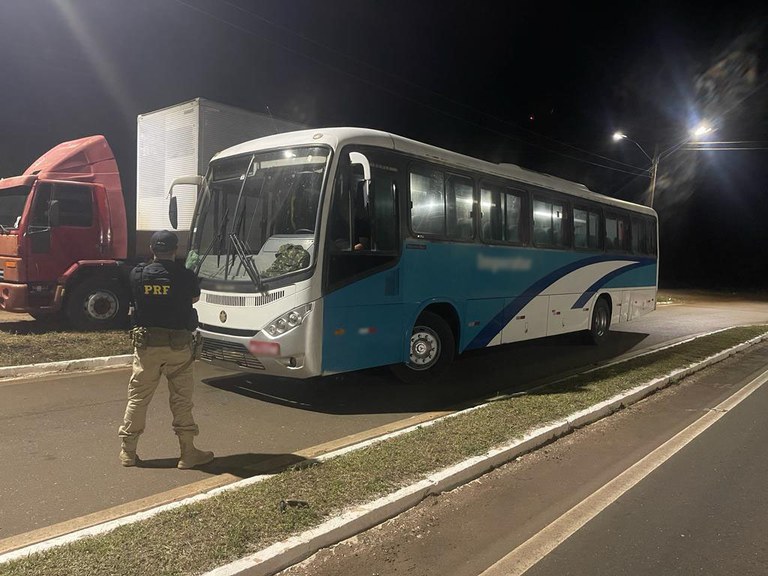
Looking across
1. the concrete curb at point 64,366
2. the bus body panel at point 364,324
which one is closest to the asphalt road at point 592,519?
the bus body panel at point 364,324

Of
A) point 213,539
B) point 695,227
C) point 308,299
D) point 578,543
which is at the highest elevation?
point 695,227

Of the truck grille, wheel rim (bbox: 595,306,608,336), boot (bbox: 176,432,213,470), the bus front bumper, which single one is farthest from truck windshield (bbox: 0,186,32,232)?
wheel rim (bbox: 595,306,608,336)

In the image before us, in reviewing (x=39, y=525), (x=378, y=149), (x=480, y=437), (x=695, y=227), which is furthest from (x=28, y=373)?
(x=695, y=227)

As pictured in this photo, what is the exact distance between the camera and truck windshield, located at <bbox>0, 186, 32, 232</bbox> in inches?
383

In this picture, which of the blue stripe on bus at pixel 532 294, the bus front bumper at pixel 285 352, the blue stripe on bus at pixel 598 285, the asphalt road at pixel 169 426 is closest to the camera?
the asphalt road at pixel 169 426

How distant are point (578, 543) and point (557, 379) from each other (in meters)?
4.94

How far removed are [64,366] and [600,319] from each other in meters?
10.3

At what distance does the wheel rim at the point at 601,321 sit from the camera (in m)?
11.9

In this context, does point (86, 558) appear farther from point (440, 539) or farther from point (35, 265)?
point (35, 265)

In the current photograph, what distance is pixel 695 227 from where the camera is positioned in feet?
193

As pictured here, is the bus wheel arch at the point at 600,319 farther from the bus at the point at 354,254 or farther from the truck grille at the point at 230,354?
the truck grille at the point at 230,354

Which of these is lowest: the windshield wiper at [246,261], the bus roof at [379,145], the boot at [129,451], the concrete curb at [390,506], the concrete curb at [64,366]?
the concrete curb at [390,506]

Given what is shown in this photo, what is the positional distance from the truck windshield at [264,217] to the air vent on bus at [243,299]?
195 millimetres

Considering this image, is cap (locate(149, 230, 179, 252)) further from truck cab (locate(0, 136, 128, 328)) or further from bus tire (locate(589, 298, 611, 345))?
bus tire (locate(589, 298, 611, 345))
